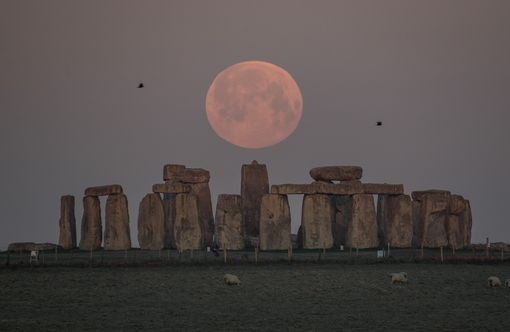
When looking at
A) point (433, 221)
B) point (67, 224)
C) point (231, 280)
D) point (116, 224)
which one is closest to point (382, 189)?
point (433, 221)

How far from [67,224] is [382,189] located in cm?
1764

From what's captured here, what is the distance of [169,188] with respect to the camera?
74250 mm

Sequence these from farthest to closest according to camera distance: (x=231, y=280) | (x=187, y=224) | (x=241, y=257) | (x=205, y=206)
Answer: (x=205, y=206)
(x=187, y=224)
(x=241, y=257)
(x=231, y=280)

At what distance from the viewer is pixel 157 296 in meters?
47.7

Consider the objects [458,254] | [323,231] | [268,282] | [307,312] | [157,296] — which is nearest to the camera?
[307,312]

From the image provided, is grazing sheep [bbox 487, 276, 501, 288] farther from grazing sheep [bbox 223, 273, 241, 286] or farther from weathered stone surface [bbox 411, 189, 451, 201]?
weathered stone surface [bbox 411, 189, 451, 201]

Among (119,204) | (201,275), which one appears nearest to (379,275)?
(201,275)

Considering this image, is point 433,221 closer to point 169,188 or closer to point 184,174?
point 184,174

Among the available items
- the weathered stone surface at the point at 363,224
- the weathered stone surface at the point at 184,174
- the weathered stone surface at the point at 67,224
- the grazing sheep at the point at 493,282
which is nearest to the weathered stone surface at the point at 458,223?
the weathered stone surface at the point at 363,224

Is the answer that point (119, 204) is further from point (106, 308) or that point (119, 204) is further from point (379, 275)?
point (106, 308)

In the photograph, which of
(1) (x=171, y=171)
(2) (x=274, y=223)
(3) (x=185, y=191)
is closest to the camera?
(2) (x=274, y=223)

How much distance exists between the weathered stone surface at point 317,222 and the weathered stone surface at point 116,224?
9.60m

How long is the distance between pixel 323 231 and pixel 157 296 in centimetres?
2594

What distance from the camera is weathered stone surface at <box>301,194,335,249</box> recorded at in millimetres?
72562
